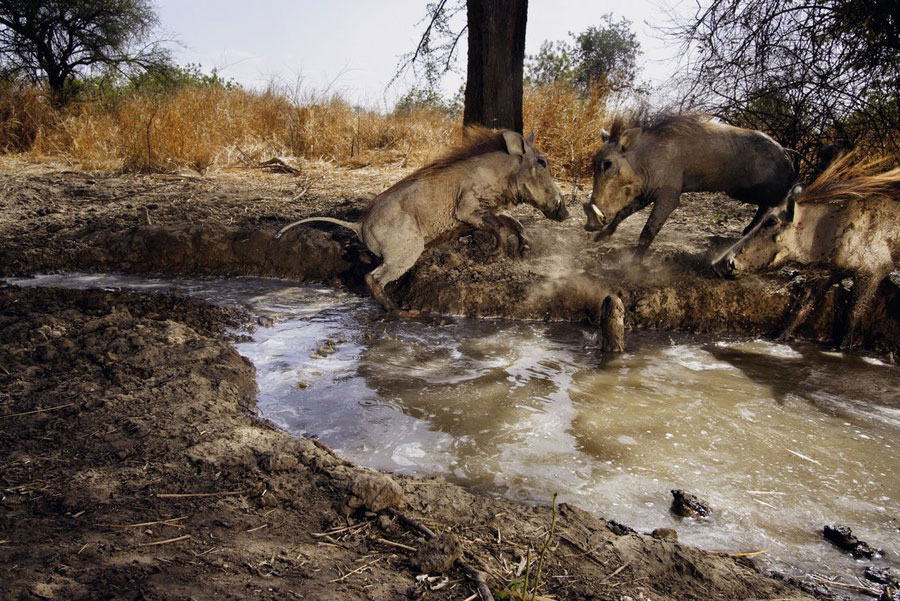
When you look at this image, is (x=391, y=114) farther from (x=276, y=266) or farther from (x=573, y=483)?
(x=573, y=483)

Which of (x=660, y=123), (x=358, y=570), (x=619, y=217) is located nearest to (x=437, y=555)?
(x=358, y=570)

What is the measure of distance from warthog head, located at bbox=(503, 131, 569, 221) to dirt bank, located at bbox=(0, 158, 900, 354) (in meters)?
0.51

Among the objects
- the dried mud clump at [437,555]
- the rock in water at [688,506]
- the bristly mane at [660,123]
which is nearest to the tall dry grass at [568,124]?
the bristly mane at [660,123]

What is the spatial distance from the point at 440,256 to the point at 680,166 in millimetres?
2029

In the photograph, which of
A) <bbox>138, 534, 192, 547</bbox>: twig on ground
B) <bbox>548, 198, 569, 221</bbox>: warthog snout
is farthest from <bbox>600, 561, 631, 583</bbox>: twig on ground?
<bbox>548, 198, 569, 221</bbox>: warthog snout

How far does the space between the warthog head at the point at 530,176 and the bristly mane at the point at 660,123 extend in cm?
64

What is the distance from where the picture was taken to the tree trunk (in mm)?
6434

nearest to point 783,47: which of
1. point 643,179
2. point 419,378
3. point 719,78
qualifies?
point 719,78

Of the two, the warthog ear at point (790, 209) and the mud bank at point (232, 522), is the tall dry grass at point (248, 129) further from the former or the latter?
the mud bank at point (232, 522)

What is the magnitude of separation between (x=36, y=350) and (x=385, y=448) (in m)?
1.79

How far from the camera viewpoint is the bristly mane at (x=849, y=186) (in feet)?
14.8

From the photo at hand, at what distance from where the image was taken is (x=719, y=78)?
6.27 metres

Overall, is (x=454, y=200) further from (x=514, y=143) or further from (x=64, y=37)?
(x=64, y=37)

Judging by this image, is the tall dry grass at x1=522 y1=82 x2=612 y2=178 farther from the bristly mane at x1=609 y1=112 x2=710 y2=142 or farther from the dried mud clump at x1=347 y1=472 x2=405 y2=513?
the dried mud clump at x1=347 y1=472 x2=405 y2=513
